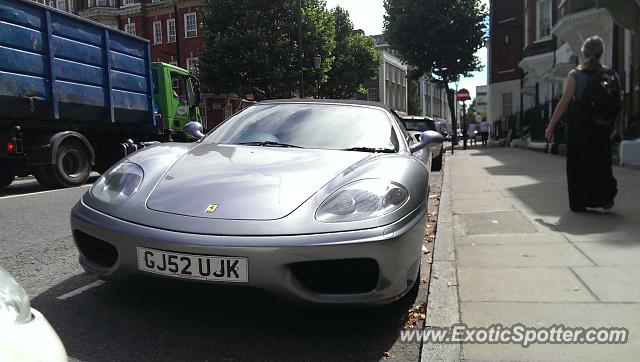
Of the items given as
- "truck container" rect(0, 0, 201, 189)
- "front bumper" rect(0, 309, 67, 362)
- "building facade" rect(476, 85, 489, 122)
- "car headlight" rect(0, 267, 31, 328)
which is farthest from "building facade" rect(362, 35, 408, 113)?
"front bumper" rect(0, 309, 67, 362)

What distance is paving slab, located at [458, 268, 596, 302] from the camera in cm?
316

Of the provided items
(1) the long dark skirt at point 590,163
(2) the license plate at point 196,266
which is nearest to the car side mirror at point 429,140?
(1) the long dark skirt at point 590,163

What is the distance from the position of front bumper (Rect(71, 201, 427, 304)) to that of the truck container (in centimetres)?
701

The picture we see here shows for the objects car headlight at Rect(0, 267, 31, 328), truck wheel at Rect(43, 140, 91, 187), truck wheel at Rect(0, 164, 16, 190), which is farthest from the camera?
truck wheel at Rect(0, 164, 16, 190)

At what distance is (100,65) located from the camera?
10086mm

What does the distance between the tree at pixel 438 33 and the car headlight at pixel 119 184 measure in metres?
28.8

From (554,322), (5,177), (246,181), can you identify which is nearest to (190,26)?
(5,177)

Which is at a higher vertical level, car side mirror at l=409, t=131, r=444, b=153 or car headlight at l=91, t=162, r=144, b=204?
car side mirror at l=409, t=131, r=444, b=153

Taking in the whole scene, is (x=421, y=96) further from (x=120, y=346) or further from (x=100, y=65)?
(x=120, y=346)

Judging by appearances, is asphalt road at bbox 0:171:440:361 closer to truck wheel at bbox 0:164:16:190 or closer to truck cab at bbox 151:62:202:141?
truck wheel at bbox 0:164:16:190

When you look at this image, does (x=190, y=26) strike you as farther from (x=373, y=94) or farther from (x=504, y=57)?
(x=373, y=94)

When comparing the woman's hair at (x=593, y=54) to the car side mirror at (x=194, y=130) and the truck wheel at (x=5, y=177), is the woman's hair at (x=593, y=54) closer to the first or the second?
the car side mirror at (x=194, y=130)

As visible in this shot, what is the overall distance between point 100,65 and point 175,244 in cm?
886

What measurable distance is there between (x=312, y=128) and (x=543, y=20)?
78.9ft
